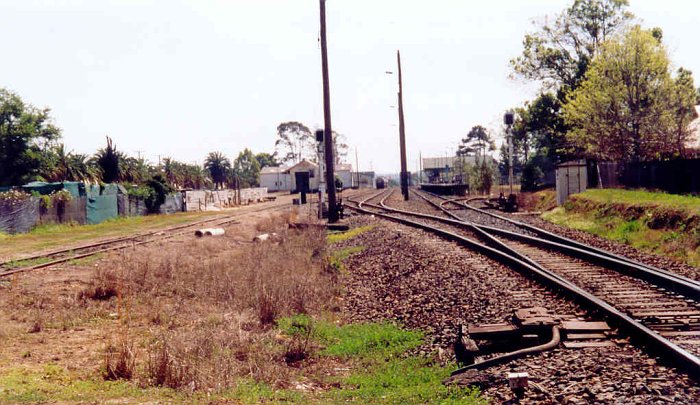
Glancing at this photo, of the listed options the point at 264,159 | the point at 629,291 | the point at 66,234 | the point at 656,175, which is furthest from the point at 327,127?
the point at 264,159

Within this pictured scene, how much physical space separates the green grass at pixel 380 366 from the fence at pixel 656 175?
59.3ft

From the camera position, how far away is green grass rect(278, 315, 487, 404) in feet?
20.2

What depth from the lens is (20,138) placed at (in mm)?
48156

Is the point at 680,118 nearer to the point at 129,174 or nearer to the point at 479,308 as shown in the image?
the point at 479,308

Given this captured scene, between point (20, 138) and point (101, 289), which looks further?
point (20, 138)

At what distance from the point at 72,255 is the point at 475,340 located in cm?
1443

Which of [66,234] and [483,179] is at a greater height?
[483,179]

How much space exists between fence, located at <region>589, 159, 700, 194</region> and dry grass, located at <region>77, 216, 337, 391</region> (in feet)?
45.5

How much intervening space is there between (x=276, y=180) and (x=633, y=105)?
91.9 metres

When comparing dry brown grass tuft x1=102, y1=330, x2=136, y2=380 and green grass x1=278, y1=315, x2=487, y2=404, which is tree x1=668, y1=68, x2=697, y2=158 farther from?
dry brown grass tuft x1=102, y1=330, x2=136, y2=380

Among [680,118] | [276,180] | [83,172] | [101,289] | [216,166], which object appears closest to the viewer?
[101,289]

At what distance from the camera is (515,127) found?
59.8 m

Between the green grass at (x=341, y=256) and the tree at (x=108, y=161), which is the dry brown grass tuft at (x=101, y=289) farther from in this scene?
the tree at (x=108, y=161)

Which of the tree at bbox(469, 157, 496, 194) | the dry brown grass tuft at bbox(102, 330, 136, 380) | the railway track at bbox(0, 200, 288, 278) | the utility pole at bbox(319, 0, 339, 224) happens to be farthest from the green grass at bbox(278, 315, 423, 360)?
the tree at bbox(469, 157, 496, 194)
